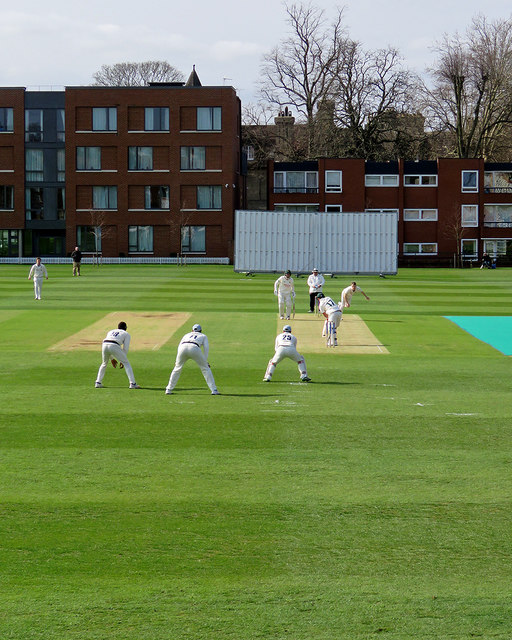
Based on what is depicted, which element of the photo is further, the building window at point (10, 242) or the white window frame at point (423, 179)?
the building window at point (10, 242)

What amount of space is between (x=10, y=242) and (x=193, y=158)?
18760mm

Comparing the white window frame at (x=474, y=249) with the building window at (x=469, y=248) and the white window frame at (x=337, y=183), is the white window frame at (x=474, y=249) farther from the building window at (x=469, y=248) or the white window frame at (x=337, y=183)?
the white window frame at (x=337, y=183)

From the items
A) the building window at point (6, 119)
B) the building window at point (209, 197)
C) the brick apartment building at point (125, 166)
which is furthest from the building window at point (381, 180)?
the building window at point (6, 119)

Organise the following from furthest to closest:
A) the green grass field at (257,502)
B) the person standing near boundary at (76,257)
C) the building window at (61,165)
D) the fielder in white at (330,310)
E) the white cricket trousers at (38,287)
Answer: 1. the building window at (61,165)
2. the person standing near boundary at (76,257)
3. the white cricket trousers at (38,287)
4. the fielder in white at (330,310)
5. the green grass field at (257,502)

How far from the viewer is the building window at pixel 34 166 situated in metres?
88.7

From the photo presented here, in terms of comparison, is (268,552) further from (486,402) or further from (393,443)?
(486,402)

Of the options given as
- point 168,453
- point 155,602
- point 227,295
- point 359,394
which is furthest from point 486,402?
point 227,295

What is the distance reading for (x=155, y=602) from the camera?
9305mm

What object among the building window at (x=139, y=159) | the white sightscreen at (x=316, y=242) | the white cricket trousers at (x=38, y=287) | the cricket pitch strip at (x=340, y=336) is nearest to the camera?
the cricket pitch strip at (x=340, y=336)

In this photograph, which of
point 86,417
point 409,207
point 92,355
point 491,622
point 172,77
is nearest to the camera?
point 491,622

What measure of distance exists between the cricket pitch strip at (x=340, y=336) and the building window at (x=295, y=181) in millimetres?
49374

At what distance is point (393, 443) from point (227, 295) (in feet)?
110

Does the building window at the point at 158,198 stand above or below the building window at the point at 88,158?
below

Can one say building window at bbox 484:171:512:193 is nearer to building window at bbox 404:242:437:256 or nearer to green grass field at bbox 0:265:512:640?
building window at bbox 404:242:437:256
